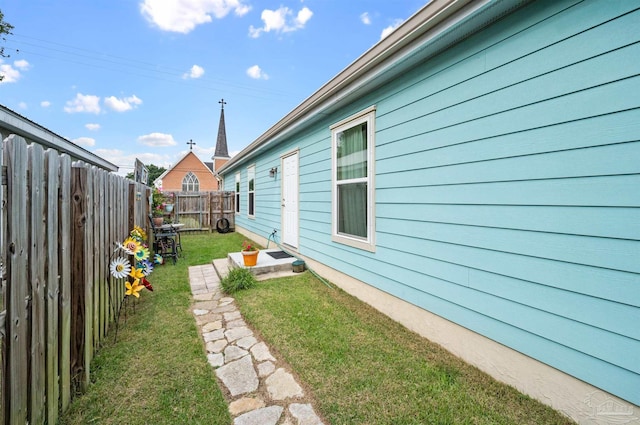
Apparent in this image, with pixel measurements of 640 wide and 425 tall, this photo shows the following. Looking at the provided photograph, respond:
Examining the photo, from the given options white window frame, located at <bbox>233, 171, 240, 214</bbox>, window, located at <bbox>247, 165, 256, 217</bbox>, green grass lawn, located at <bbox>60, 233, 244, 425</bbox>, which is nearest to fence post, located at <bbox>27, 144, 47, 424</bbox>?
green grass lawn, located at <bbox>60, 233, 244, 425</bbox>

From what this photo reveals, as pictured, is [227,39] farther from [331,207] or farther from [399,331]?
[399,331]

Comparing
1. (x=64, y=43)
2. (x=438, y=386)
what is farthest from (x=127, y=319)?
(x=64, y=43)

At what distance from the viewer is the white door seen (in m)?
5.46

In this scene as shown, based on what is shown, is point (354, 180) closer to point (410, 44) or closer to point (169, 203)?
point (410, 44)

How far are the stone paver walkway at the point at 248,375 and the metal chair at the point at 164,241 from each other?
3036 millimetres

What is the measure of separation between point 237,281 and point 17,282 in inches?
113

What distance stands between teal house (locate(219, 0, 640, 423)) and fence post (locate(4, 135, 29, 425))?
2743 mm

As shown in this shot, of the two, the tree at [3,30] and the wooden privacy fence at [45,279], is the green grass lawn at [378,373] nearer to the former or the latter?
the wooden privacy fence at [45,279]

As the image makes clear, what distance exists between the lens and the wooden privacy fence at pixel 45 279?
1.20m

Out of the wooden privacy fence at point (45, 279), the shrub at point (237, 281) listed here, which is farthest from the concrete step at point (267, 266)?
the wooden privacy fence at point (45, 279)

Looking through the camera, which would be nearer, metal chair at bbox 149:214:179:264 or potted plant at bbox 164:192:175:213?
metal chair at bbox 149:214:179:264

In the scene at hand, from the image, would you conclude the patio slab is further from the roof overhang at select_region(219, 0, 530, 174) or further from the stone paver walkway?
the roof overhang at select_region(219, 0, 530, 174)

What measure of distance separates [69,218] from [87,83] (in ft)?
59.3

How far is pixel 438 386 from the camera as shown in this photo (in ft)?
6.32
